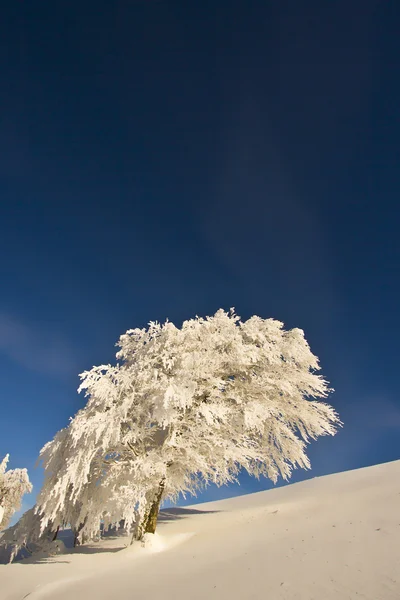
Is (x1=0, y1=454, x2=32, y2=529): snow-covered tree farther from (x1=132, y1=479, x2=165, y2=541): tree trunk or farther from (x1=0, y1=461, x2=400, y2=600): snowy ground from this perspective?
(x1=132, y1=479, x2=165, y2=541): tree trunk

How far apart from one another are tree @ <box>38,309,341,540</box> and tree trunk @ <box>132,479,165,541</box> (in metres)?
0.04

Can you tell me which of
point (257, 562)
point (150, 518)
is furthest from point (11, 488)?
point (257, 562)

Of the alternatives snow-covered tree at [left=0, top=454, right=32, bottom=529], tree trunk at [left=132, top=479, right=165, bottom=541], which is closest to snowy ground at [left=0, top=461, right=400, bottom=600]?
tree trunk at [left=132, top=479, right=165, bottom=541]

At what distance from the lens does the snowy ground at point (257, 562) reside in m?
6.58

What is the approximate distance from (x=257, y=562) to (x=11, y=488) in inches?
1006

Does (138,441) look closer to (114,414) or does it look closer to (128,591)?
(114,414)

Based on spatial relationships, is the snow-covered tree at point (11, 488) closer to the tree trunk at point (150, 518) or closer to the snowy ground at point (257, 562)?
the snowy ground at point (257, 562)

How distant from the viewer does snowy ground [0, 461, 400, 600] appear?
6.58 meters

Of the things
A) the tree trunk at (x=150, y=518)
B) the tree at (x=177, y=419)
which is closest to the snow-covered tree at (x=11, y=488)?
the tree at (x=177, y=419)

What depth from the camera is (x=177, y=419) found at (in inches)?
539

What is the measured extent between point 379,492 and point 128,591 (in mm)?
9695

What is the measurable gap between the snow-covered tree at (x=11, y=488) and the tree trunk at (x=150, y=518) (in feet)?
62.5

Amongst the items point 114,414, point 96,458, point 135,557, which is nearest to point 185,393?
point 114,414

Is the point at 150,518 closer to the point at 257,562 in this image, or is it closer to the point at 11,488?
the point at 257,562
